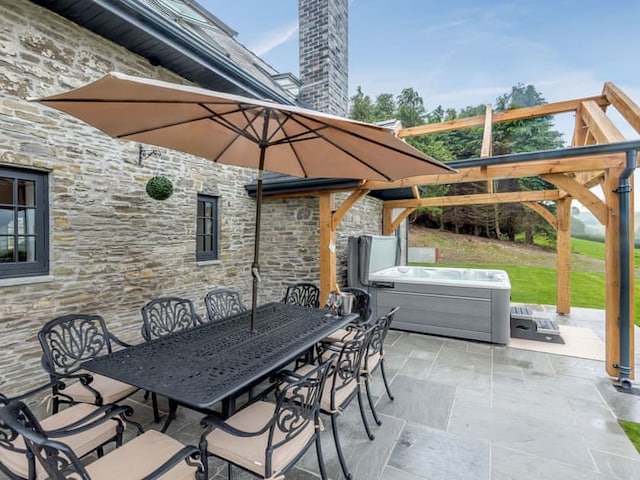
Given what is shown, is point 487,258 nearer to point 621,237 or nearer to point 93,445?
point 621,237

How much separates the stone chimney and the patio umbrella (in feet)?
14.8

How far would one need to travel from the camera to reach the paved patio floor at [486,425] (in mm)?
2293

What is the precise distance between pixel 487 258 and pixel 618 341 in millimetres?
11332

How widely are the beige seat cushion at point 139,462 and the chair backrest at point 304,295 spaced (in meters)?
2.81

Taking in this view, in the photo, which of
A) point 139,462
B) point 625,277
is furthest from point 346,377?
point 625,277

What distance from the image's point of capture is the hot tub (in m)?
4.81

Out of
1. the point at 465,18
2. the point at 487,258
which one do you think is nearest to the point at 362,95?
the point at 465,18

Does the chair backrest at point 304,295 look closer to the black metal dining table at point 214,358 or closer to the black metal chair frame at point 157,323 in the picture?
the black metal dining table at point 214,358

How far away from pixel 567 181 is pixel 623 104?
1.71 metres

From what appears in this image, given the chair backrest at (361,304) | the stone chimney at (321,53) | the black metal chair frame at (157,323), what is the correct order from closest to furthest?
the black metal chair frame at (157,323) < the chair backrest at (361,304) < the stone chimney at (321,53)

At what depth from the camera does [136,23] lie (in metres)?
Result: 3.77

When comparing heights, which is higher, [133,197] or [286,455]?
[133,197]

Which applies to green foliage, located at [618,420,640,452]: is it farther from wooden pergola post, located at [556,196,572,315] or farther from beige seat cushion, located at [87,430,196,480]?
wooden pergola post, located at [556,196,572,315]

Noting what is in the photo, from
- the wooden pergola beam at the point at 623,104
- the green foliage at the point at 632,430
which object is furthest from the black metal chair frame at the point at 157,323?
the wooden pergola beam at the point at 623,104
